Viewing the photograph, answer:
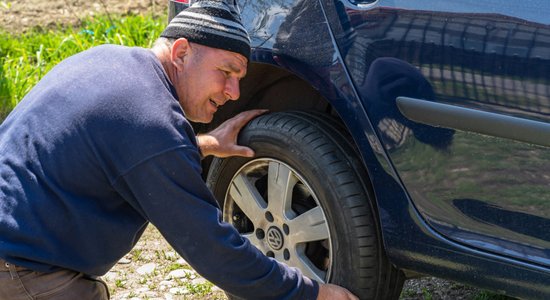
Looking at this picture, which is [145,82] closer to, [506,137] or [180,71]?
[180,71]

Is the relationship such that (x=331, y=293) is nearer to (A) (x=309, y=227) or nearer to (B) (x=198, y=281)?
(A) (x=309, y=227)

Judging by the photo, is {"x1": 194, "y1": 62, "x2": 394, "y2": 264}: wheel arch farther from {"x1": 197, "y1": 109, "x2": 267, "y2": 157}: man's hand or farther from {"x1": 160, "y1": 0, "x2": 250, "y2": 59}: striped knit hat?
{"x1": 160, "y1": 0, "x2": 250, "y2": 59}: striped knit hat

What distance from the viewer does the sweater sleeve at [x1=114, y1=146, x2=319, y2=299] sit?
2311 mm

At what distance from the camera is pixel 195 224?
235 cm

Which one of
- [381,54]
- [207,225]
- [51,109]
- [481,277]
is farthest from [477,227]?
[51,109]

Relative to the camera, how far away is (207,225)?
2354 mm

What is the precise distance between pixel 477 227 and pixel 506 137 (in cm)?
31

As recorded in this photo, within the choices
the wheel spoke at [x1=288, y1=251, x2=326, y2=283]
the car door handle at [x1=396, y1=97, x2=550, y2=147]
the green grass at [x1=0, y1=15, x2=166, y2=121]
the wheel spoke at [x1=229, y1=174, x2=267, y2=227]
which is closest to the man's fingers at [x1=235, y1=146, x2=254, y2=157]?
the wheel spoke at [x1=229, y1=174, x2=267, y2=227]

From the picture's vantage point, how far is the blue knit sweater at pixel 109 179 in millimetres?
2316

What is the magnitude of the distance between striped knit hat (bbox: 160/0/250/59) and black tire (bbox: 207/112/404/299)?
0.66m

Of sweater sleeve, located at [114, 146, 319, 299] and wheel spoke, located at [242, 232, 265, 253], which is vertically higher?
sweater sleeve, located at [114, 146, 319, 299]

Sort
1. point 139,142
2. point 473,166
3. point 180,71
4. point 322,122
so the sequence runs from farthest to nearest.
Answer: point 322,122, point 473,166, point 180,71, point 139,142

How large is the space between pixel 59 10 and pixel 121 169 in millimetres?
5501

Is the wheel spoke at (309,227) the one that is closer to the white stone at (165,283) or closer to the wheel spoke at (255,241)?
the wheel spoke at (255,241)
